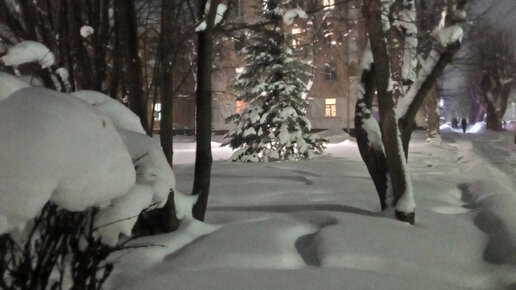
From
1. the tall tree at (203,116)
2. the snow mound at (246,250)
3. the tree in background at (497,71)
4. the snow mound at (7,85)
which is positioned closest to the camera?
the snow mound at (7,85)

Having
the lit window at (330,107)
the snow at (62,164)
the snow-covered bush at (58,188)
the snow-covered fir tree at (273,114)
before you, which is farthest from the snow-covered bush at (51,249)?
the lit window at (330,107)

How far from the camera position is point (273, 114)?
18.1 metres

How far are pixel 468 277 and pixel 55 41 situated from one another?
523 cm

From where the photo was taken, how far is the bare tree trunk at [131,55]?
19.0ft

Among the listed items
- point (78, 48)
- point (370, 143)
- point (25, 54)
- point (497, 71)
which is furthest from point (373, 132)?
point (497, 71)

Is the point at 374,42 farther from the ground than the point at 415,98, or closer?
farther from the ground

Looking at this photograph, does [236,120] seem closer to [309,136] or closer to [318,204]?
[309,136]

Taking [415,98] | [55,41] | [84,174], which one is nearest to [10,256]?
[84,174]

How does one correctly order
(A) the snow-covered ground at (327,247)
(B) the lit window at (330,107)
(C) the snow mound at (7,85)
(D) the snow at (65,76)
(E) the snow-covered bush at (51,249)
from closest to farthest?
(E) the snow-covered bush at (51,249), (C) the snow mound at (7,85), (A) the snow-covered ground at (327,247), (D) the snow at (65,76), (B) the lit window at (330,107)

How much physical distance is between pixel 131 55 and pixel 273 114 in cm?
1240

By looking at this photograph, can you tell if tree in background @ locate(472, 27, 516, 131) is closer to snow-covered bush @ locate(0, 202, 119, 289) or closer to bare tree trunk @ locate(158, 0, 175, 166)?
bare tree trunk @ locate(158, 0, 175, 166)

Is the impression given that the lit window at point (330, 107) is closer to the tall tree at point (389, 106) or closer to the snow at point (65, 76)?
the tall tree at point (389, 106)

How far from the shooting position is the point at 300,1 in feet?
35.1

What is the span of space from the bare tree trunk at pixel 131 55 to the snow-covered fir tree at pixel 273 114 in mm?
11623
